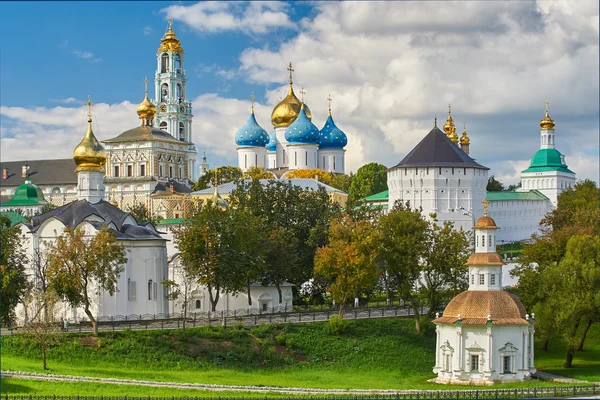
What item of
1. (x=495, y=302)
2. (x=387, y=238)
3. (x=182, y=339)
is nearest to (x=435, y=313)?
(x=387, y=238)

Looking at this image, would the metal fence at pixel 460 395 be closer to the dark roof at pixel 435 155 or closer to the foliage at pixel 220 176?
the dark roof at pixel 435 155

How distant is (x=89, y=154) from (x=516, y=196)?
46.0 m

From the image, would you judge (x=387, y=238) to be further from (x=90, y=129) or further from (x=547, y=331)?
(x=90, y=129)

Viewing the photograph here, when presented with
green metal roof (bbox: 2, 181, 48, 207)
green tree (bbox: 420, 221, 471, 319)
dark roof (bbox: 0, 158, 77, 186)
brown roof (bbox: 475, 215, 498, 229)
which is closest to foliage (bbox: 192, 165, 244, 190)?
green metal roof (bbox: 2, 181, 48, 207)

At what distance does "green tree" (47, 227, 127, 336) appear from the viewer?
45.9 meters

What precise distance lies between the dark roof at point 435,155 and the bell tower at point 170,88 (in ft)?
167

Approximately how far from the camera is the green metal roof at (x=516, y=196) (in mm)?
86950

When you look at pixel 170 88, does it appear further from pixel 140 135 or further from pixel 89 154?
pixel 89 154

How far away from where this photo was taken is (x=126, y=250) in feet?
165

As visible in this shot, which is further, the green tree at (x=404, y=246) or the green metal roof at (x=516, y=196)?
the green metal roof at (x=516, y=196)

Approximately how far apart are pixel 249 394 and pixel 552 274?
17.2 metres

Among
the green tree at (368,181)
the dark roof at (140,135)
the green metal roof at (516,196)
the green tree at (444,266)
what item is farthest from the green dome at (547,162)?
the green tree at (444,266)

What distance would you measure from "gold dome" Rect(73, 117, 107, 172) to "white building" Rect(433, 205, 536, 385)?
18.2 metres

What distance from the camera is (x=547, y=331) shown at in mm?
47625
